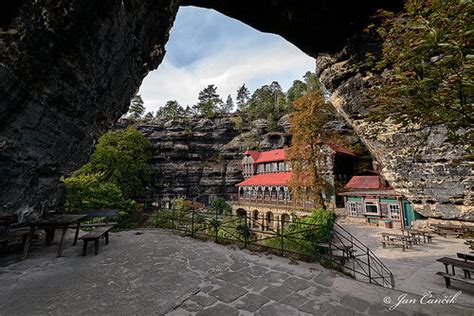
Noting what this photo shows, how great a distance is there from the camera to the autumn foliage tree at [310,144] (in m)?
16.7

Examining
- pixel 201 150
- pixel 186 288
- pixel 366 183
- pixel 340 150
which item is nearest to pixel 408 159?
pixel 366 183

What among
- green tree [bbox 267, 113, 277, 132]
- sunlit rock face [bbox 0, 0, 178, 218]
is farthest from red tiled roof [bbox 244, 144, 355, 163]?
sunlit rock face [bbox 0, 0, 178, 218]

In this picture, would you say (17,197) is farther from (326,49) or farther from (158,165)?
(158,165)

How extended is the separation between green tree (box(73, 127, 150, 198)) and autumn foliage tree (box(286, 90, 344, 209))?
2128 cm

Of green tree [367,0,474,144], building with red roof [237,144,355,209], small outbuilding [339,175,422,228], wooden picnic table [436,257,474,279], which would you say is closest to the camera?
green tree [367,0,474,144]

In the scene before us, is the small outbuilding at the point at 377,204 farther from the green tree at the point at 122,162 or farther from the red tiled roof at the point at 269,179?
the green tree at the point at 122,162

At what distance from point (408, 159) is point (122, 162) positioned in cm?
3095

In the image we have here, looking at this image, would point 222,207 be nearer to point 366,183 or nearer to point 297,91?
point 366,183

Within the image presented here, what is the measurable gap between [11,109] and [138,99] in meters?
54.7

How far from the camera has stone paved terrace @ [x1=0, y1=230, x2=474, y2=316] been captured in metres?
3.50

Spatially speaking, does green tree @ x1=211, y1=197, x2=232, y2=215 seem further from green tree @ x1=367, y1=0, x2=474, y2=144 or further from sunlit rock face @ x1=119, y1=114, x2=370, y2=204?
green tree @ x1=367, y1=0, x2=474, y2=144

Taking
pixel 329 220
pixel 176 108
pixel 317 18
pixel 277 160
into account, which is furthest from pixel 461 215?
pixel 176 108

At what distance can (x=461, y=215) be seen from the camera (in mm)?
13352

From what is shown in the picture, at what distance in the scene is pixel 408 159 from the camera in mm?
13531
